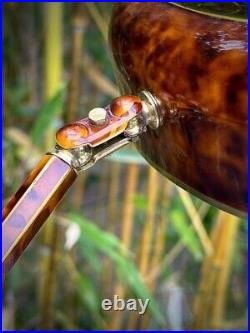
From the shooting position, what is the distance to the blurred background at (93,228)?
2.32 ft

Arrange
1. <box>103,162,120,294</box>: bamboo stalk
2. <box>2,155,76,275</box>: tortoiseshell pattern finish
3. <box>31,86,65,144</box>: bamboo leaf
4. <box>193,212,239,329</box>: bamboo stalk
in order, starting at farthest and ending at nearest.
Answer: <box>103,162,120,294</box>: bamboo stalk → <box>193,212,239,329</box>: bamboo stalk → <box>31,86,65,144</box>: bamboo leaf → <box>2,155,76,275</box>: tortoiseshell pattern finish

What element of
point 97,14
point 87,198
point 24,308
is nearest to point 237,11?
point 97,14

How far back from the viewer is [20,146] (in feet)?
2.59

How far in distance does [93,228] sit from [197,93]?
41 centimetres

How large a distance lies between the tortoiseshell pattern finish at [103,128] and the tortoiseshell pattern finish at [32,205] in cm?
1

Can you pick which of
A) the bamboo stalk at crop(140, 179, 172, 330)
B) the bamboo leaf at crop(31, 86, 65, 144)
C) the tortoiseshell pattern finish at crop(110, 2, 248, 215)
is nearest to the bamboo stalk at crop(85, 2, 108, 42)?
the bamboo leaf at crop(31, 86, 65, 144)

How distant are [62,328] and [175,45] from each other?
0.83 meters

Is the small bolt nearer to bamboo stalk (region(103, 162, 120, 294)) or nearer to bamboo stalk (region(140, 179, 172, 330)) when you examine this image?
bamboo stalk (region(140, 179, 172, 330))

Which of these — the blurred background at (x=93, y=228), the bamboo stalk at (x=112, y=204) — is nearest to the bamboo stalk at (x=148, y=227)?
the blurred background at (x=93, y=228)

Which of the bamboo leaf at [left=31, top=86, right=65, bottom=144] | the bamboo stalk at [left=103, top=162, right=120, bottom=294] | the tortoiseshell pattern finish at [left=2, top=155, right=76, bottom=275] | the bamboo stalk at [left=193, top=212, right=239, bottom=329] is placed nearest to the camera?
the tortoiseshell pattern finish at [left=2, top=155, right=76, bottom=275]

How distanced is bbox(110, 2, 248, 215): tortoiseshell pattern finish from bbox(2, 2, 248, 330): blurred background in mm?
212

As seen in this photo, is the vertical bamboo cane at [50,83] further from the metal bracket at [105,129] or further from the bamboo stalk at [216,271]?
the metal bracket at [105,129]

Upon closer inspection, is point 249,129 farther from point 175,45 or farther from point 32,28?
point 32,28

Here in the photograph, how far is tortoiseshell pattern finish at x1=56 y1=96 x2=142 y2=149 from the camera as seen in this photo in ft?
0.95
